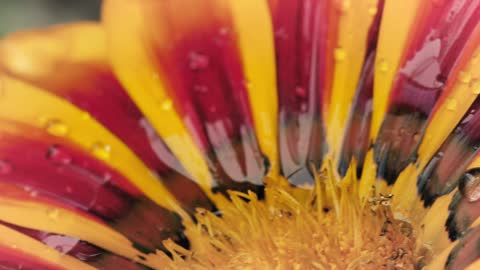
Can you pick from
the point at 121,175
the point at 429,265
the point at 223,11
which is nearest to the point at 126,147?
the point at 121,175

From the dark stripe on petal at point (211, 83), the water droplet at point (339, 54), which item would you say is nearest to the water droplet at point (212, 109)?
the dark stripe on petal at point (211, 83)

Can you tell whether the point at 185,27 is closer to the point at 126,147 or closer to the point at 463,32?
the point at 126,147

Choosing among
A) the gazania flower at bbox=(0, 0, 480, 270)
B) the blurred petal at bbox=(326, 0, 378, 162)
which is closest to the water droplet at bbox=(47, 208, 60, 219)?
the gazania flower at bbox=(0, 0, 480, 270)

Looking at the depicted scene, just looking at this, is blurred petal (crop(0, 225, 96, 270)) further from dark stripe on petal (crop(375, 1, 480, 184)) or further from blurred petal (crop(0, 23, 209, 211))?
dark stripe on petal (crop(375, 1, 480, 184))

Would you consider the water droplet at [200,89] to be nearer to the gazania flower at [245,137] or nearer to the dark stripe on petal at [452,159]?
the gazania flower at [245,137]

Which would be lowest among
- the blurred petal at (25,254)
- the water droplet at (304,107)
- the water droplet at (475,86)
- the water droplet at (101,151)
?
the water droplet at (475,86)
